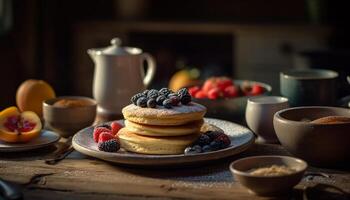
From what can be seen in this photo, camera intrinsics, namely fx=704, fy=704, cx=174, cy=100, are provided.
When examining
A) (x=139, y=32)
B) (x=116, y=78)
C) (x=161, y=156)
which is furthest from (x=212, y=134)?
(x=139, y=32)

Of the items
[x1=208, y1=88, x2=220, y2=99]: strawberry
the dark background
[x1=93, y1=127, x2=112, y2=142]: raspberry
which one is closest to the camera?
[x1=93, y1=127, x2=112, y2=142]: raspberry

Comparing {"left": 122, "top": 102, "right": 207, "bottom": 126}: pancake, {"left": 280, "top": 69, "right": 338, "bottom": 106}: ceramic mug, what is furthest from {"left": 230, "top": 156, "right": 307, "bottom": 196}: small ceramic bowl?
{"left": 280, "top": 69, "right": 338, "bottom": 106}: ceramic mug

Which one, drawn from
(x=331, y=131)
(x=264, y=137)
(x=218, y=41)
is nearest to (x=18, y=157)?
(x=264, y=137)

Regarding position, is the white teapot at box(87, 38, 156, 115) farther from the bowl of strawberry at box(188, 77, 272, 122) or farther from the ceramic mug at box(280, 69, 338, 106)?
the ceramic mug at box(280, 69, 338, 106)

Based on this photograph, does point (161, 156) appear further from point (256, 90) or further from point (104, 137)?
point (256, 90)

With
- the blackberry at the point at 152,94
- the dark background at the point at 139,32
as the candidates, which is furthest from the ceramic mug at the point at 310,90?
the dark background at the point at 139,32

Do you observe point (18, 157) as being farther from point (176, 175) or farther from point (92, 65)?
point (92, 65)
